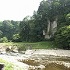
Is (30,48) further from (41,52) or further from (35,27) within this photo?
(35,27)

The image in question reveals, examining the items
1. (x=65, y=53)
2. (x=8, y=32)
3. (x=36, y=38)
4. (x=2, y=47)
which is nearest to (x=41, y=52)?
(x=65, y=53)

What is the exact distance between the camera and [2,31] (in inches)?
4345

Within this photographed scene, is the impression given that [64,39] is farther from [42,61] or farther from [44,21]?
[44,21]

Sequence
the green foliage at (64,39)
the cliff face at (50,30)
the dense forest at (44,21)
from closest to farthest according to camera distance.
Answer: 1. the green foliage at (64,39)
2. the dense forest at (44,21)
3. the cliff face at (50,30)

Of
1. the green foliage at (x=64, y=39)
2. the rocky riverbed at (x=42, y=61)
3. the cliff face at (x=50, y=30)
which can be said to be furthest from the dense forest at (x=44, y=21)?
the rocky riverbed at (x=42, y=61)

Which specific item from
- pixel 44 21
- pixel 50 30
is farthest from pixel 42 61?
pixel 44 21

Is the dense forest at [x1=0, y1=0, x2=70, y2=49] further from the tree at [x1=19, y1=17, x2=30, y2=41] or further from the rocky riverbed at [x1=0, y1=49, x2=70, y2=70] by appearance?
the rocky riverbed at [x1=0, y1=49, x2=70, y2=70]

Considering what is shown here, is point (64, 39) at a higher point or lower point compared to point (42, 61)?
higher

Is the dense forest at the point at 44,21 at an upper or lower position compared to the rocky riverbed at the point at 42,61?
upper

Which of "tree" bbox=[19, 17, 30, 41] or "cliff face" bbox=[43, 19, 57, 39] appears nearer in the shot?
"cliff face" bbox=[43, 19, 57, 39]

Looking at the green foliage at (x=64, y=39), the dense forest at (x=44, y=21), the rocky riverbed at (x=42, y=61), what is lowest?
the rocky riverbed at (x=42, y=61)

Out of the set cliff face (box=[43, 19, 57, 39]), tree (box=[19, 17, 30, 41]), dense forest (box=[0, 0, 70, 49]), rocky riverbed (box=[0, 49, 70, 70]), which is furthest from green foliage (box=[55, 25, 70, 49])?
tree (box=[19, 17, 30, 41])

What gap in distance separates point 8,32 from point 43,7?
37051mm

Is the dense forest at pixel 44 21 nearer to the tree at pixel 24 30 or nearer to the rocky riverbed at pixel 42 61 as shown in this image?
the tree at pixel 24 30
